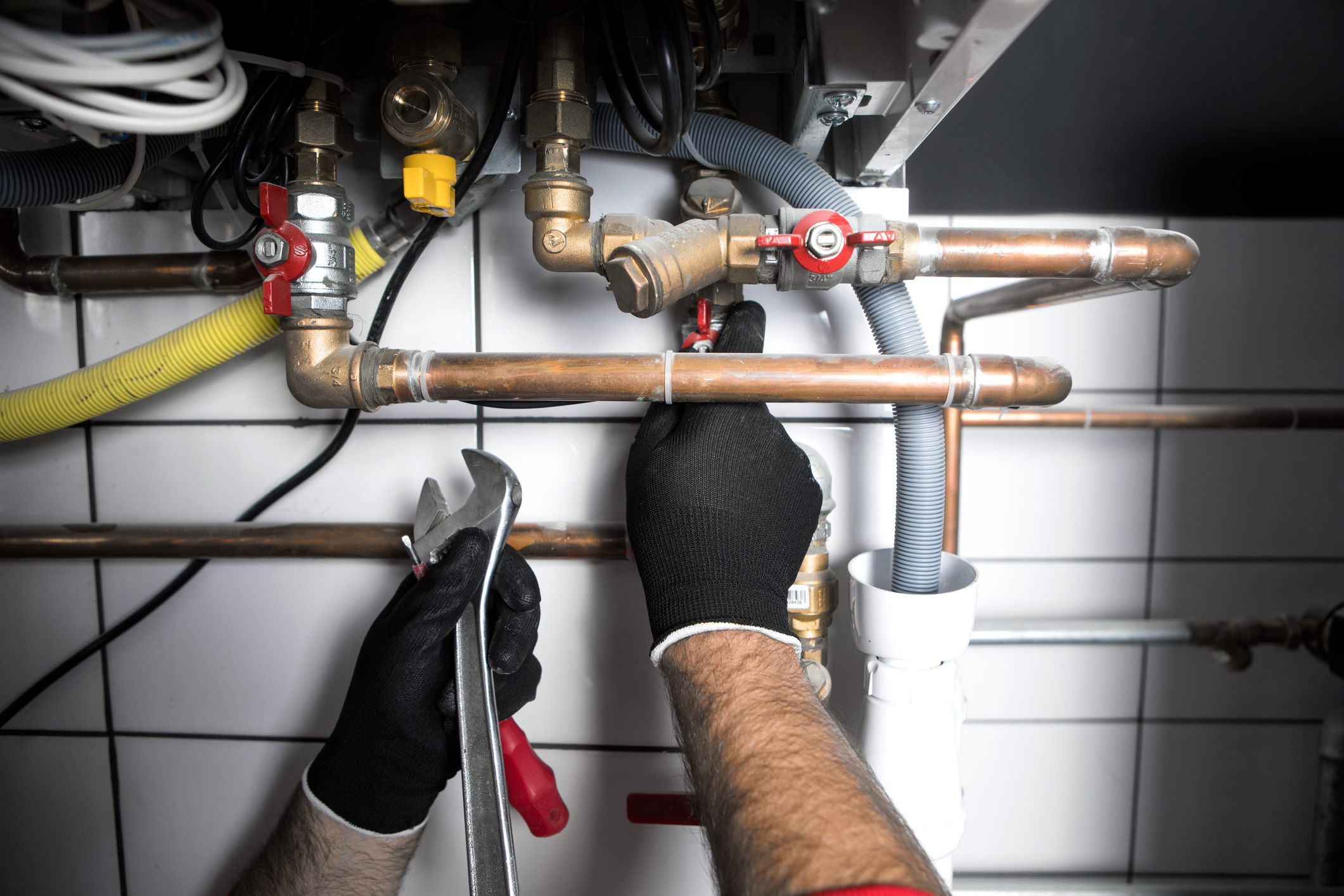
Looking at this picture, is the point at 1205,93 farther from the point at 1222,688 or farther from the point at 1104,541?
the point at 1222,688

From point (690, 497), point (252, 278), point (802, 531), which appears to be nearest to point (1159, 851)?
point (802, 531)

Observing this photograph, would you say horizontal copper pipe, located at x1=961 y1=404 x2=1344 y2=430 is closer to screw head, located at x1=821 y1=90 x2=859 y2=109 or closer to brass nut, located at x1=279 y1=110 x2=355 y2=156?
screw head, located at x1=821 y1=90 x2=859 y2=109

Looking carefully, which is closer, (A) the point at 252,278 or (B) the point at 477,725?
(B) the point at 477,725

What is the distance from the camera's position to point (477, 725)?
49 centimetres

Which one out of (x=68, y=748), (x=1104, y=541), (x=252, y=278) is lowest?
(x=68, y=748)

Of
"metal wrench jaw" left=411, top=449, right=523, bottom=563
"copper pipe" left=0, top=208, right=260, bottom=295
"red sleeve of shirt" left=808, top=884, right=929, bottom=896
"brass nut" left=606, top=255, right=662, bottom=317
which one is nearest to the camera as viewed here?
"red sleeve of shirt" left=808, top=884, right=929, bottom=896

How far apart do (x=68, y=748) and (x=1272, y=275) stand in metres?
1.40

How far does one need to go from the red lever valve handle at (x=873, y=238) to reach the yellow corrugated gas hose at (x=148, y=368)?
1.38 ft

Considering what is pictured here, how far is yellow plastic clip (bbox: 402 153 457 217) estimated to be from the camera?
1.50 feet

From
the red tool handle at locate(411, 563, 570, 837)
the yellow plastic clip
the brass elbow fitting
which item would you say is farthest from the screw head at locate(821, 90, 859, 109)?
the red tool handle at locate(411, 563, 570, 837)

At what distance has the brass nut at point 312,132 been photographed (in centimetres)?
48

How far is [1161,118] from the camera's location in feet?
2.19

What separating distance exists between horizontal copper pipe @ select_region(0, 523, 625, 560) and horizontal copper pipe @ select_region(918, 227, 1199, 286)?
373mm

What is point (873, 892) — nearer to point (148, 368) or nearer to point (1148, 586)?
point (1148, 586)
